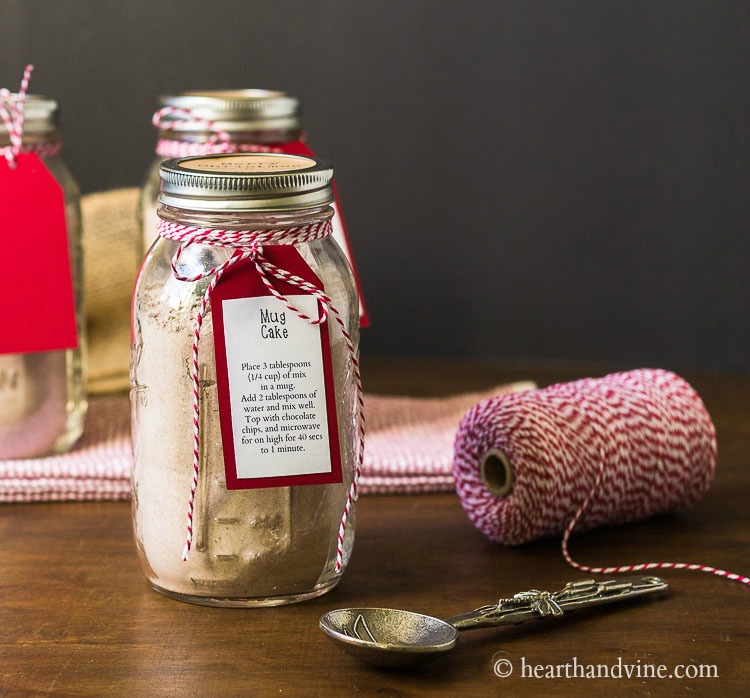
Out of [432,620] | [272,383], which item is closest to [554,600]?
[432,620]

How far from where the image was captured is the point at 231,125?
84 cm

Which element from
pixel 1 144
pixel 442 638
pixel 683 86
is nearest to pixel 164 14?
pixel 1 144

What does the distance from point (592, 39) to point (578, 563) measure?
65 cm

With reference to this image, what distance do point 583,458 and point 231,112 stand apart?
362 mm

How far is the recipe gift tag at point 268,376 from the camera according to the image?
59 centimetres

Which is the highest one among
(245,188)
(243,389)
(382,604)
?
(245,188)

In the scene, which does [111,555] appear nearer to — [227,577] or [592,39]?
[227,577]

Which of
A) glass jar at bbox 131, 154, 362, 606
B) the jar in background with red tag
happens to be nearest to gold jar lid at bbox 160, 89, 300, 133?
the jar in background with red tag

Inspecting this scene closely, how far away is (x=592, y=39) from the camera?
1.17 m

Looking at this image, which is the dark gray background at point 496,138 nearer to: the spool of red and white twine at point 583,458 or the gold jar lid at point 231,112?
the gold jar lid at point 231,112

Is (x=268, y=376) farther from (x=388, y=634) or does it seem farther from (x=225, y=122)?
(x=225, y=122)

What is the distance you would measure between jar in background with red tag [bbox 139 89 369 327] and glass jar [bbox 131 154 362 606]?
215 mm

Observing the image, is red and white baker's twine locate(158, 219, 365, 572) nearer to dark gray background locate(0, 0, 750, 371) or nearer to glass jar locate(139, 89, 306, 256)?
glass jar locate(139, 89, 306, 256)

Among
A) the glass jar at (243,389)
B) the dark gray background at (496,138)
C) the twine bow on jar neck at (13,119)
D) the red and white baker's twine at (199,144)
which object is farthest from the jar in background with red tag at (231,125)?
the dark gray background at (496,138)
